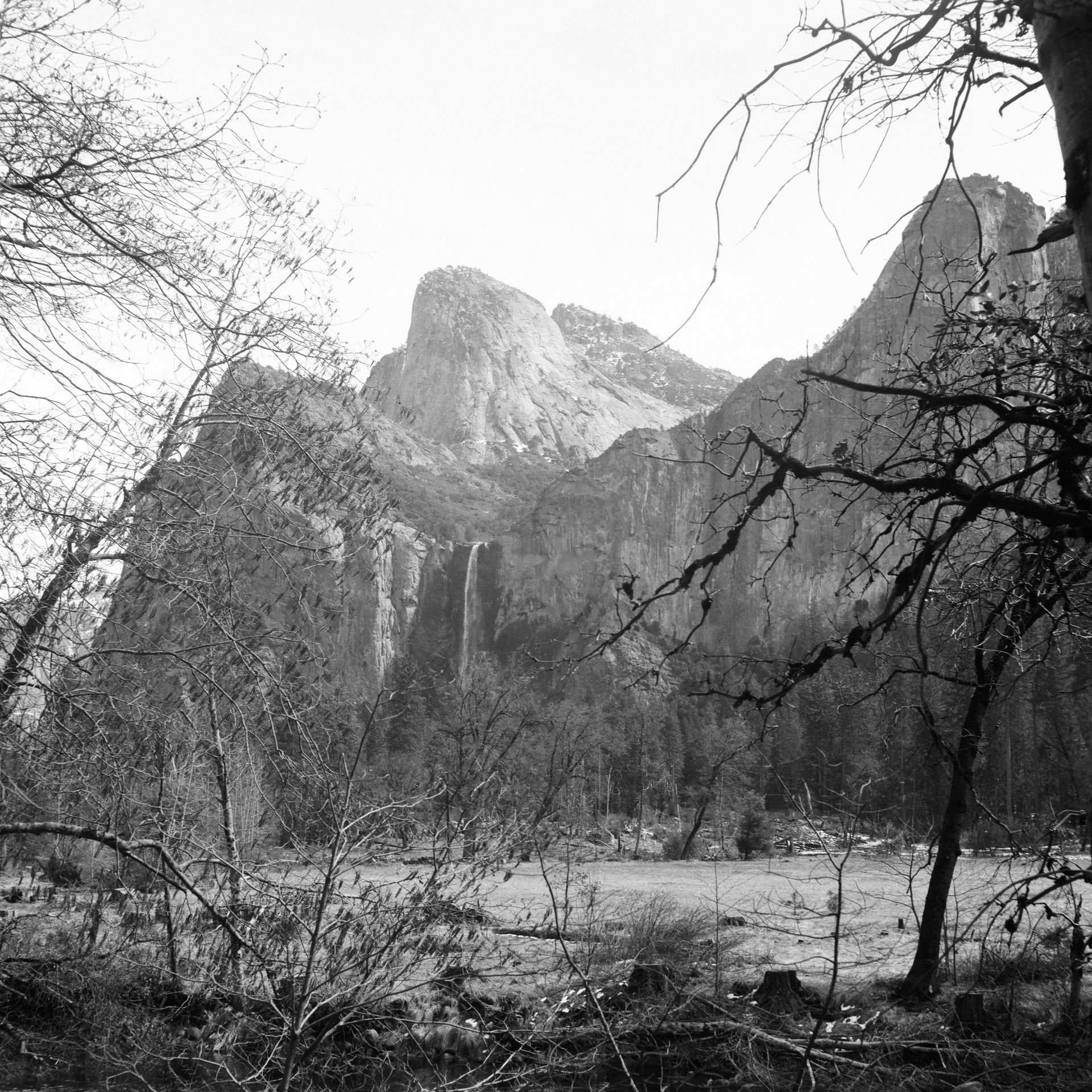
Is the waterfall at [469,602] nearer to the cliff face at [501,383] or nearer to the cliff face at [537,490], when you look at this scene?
the cliff face at [537,490]

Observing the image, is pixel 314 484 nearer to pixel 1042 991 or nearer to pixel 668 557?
pixel 1042 991

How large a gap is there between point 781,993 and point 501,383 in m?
142

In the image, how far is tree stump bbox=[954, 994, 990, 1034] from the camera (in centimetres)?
668

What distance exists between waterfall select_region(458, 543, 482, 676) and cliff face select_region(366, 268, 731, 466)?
153 ft

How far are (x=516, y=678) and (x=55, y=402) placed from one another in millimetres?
13447

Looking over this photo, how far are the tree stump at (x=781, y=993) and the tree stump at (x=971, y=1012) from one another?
1657 millimetres

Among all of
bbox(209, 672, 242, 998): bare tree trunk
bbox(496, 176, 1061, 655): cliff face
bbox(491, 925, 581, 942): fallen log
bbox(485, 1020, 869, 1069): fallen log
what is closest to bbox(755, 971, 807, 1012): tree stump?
bbox(485, 1020, 869, 1069): fallen log

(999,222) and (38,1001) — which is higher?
(999,222)

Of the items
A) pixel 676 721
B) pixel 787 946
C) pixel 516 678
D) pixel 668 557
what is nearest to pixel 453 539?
pixel 668 557

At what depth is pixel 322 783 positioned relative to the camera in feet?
14.3

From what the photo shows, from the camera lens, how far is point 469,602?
79875 millimetres

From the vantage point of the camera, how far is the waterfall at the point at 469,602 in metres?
76.9

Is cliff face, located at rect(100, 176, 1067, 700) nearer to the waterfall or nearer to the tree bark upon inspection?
the waterfall

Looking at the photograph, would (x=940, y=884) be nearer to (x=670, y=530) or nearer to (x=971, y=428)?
(x=971, y=428)
